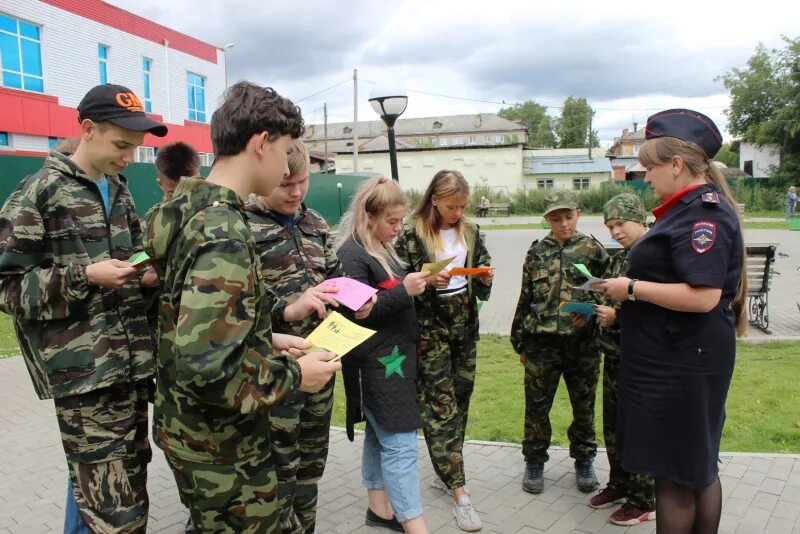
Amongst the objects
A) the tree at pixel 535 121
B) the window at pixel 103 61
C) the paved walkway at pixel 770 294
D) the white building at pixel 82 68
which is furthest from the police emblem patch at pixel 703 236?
the tree at pixel 535 121

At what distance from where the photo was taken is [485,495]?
3939mm

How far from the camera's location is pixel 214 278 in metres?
1.66

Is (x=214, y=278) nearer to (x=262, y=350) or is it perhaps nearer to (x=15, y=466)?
(x=262, y=350)

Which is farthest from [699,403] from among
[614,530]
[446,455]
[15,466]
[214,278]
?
[15,466]

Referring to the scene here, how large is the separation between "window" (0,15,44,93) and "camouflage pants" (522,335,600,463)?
20.8 meters

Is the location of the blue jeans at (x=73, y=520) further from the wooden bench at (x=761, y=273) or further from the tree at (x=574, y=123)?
the tree at (x=574, y=123)

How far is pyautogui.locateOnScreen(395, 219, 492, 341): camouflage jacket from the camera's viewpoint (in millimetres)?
3865

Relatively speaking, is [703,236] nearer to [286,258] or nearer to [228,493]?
[286,258]

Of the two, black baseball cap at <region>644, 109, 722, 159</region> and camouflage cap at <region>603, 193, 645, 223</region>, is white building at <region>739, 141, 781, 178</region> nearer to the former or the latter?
camouflage cap at <region>603, 193, 645, 223</region>

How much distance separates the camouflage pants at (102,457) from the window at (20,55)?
67.7ft

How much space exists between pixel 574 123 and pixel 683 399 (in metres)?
88.3

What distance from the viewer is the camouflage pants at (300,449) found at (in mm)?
2746

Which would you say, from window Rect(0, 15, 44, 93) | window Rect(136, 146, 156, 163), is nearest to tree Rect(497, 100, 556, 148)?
window Rect(136, 146, 156, 163)

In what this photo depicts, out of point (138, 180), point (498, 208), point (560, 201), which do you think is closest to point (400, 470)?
point (560, 201)
